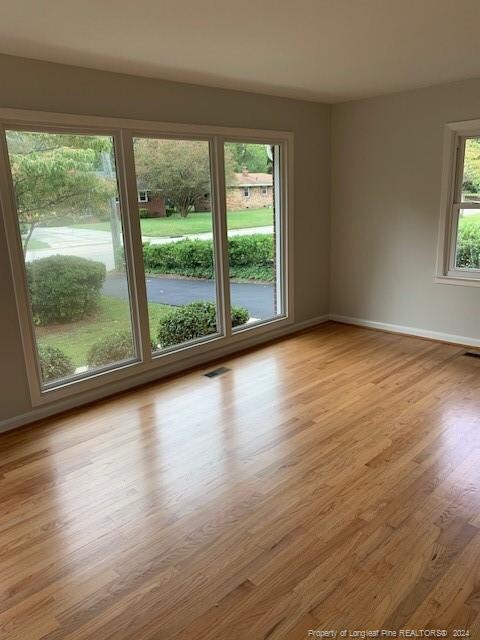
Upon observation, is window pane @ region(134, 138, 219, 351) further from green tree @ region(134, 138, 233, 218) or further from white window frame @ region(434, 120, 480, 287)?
white window frame @ region(434, 120, 480, 287)

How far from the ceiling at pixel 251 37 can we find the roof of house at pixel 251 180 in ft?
2.78

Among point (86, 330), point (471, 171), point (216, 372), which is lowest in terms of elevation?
point (216, 372)

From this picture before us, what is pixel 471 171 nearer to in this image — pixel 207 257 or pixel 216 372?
pixel 207 257

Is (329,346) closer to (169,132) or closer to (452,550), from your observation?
(169,132)

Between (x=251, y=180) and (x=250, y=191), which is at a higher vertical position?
(x=251, y=180)

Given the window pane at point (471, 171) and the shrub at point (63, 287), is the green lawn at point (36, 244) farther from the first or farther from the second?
the window pane at point (471, 171)

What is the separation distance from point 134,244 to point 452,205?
120 inches

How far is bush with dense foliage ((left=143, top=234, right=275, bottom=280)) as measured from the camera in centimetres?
→ 402

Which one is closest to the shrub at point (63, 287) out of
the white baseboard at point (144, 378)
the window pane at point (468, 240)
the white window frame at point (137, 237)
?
the white window frame at point (137, 237)

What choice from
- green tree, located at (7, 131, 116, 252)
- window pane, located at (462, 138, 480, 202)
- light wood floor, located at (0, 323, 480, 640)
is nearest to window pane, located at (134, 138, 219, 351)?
green tree, located at (7, 131, 116, 252)

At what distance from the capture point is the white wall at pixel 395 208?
14.8ft

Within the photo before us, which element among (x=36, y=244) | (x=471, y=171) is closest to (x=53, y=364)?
(x=36, y=244)

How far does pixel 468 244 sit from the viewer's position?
14.9 ft

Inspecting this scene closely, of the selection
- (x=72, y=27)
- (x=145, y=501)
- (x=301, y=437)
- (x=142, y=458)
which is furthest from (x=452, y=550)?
(x=72, y=27)
